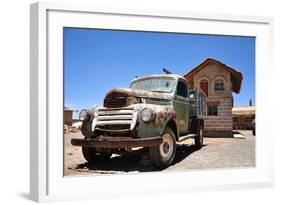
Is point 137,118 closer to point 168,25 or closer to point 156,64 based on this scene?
point 156,64

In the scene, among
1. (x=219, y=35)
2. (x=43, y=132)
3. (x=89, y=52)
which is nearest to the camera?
(x=43, y=132)

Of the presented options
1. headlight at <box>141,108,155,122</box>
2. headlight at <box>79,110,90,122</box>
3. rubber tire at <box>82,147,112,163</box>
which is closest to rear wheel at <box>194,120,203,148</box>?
headlight at <box>141,108,155,122</box>

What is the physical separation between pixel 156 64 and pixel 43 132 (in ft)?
6.28

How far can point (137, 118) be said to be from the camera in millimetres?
7977

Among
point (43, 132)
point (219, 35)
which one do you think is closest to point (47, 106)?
point (43, 132)

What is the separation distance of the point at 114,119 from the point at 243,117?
211cm

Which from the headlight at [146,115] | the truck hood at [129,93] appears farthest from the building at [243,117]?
the headlight at [146,115]

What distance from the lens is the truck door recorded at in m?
8.59

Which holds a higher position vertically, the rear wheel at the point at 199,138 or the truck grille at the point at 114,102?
the truck grille at the point at 114,102

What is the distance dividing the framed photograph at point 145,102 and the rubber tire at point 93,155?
0.5 inches

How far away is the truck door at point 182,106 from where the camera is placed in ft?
28.2

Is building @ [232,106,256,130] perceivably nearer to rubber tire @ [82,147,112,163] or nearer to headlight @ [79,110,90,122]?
rubber tire @ [82,147,112,163]

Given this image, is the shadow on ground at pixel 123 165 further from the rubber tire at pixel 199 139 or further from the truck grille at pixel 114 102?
the rubber tire at pixel 199 139

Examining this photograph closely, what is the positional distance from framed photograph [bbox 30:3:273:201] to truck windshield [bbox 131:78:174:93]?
0.6 inches
